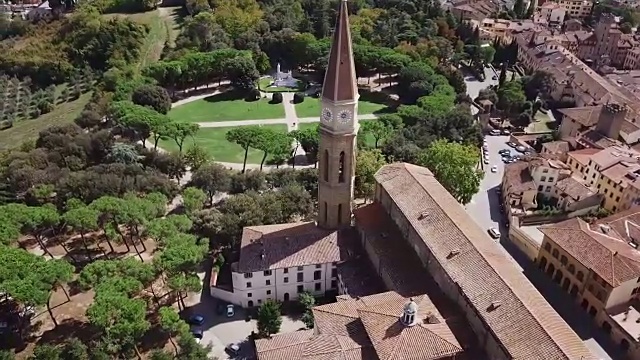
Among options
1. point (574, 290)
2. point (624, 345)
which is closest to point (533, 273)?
point (574, 290)

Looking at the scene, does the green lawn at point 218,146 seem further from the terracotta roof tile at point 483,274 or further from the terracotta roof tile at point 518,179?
the terracotta roof tile at point 518,179

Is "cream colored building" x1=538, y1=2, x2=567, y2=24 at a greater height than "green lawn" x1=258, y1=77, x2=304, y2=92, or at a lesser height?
greater

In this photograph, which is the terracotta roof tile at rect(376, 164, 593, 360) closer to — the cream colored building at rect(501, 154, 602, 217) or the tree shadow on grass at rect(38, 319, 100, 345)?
the cream colored building at rect(501, 154, 602, 217)

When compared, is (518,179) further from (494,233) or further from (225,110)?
(225,110)

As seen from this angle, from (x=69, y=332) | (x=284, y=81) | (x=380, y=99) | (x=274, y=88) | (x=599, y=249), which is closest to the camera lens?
(x=69, y=332)

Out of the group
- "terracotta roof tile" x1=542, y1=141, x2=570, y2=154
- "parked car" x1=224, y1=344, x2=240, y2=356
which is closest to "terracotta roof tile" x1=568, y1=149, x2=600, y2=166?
"terracotta roof tile" x1=542, y1=141, x2=570, y2=154

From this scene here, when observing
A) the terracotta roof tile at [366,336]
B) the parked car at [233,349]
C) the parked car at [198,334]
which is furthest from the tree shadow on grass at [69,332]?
the terracotta roof tile at [366,336]
